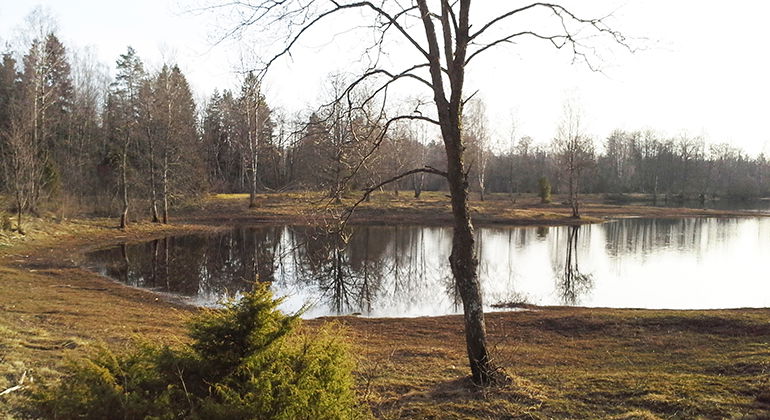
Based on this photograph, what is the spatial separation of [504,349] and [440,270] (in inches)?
430

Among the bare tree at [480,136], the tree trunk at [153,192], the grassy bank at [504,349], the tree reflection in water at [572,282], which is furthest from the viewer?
the bare tree at [480,136]

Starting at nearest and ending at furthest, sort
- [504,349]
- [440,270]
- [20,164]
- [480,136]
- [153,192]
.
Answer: [504,349]
[440,270]
[20,164]
[153,192]
[480,136]

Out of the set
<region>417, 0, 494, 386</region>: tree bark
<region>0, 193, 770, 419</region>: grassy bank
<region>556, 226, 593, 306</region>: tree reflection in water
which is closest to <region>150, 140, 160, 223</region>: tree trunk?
<region>0, 193, 770, 419</region>: grassy bank

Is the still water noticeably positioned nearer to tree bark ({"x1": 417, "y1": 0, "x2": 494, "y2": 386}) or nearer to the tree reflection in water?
the tree reflection in water

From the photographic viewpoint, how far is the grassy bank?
5.10 meters

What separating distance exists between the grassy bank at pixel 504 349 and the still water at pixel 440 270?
1.91 meters

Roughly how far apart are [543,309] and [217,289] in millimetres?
9938

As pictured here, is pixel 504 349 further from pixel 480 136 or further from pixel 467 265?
pixel 480 136

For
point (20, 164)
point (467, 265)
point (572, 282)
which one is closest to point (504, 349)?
point (467, 265)

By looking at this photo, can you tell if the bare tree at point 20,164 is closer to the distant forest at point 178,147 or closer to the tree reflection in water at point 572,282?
the distant forest at point 178,147

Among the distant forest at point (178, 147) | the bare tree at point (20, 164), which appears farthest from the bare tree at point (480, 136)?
the bare tree at point (20, 164)

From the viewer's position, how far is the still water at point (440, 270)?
15055 millimetres

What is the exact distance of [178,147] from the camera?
31391mm

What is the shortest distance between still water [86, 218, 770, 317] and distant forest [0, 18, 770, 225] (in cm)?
148
